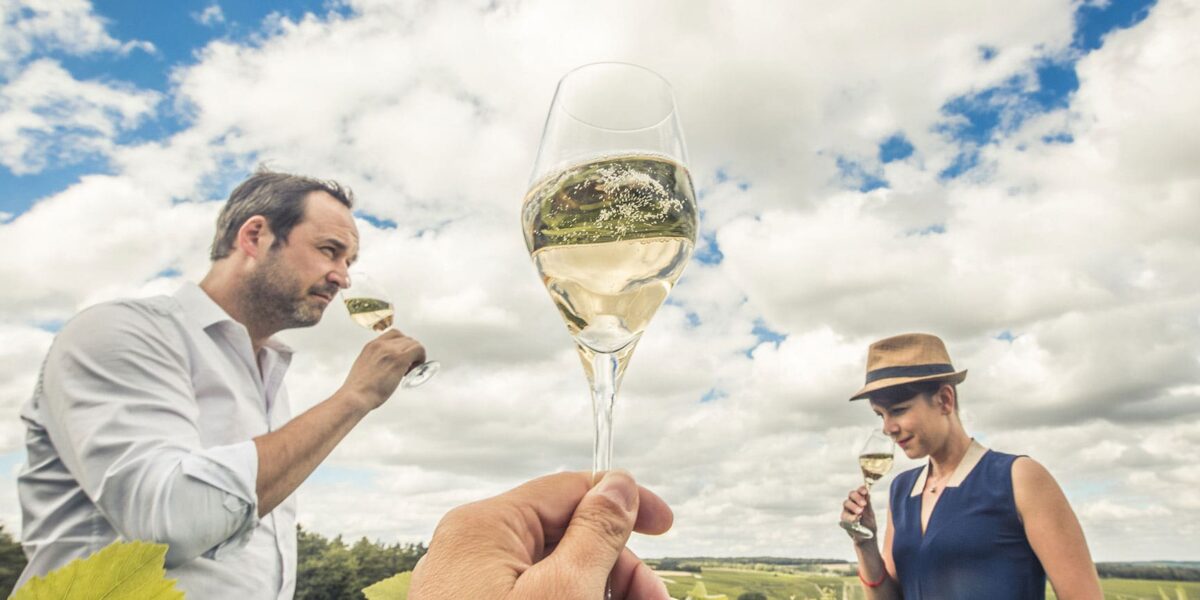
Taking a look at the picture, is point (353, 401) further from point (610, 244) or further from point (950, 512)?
point (950, 512)

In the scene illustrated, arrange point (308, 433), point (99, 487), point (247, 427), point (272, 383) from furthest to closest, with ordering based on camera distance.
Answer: point (272, 383)
point (247, 427)
point (308, 433)
point (99, 487)

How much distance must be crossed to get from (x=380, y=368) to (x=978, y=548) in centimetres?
348

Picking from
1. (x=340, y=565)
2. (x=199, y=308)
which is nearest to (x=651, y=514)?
(x=199, y=308)

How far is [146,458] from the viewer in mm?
2498

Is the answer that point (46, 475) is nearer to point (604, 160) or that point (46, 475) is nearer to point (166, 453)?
point (166, 453)

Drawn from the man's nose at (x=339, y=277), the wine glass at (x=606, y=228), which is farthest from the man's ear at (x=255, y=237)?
the wine glass at (x=606, y=228)

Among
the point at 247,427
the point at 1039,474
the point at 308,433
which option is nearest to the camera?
the point at 308,433

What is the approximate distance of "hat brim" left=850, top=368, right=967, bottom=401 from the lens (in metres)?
5.26

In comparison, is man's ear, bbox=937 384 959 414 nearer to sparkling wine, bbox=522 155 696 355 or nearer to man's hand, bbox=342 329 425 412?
man's hand, bbox=342 329 425 412

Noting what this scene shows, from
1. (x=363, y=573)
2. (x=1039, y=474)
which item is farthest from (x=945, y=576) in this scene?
(x=363, y=573)

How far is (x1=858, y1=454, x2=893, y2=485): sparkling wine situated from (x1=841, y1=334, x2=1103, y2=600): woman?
1.03 feet

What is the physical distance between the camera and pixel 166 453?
2.55 meters

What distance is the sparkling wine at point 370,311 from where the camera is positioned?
5.38m

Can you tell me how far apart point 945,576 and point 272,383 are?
12.9 feet
